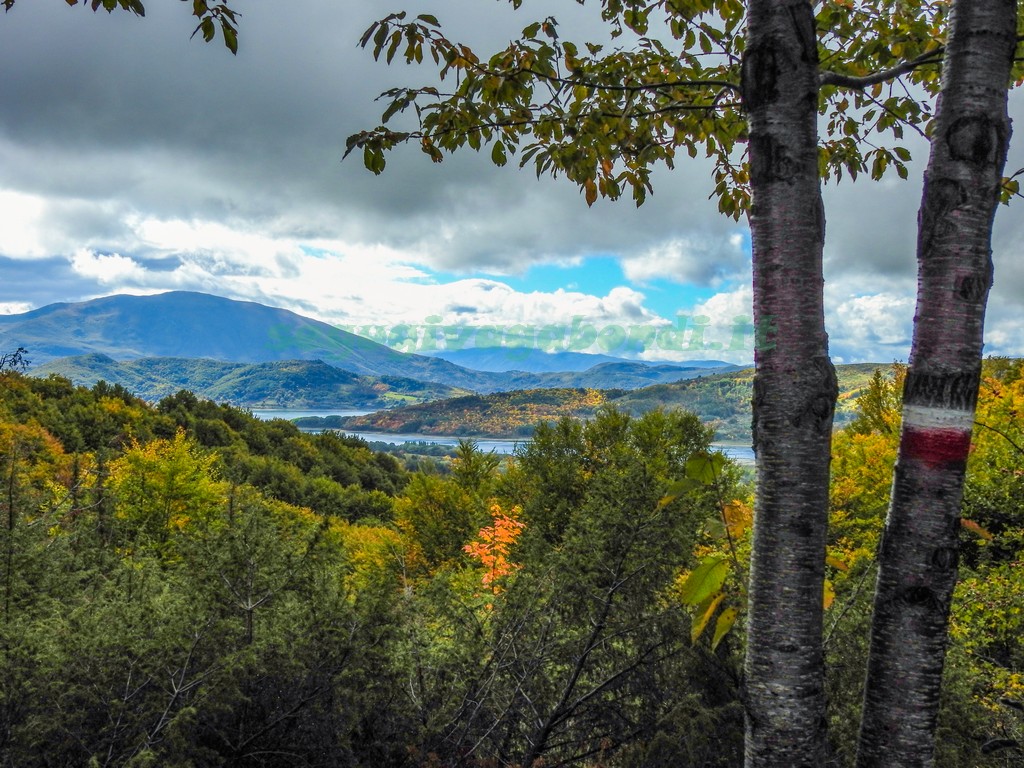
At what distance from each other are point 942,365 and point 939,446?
0.68 feet

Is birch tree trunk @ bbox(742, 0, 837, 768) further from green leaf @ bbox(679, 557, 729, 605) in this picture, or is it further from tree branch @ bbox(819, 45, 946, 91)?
tree branch @ bbox(819, 45, 946, 91)

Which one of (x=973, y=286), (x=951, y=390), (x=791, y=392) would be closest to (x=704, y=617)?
(x=791, y=392)

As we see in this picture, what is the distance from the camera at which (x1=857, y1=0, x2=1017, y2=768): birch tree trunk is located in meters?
1.41

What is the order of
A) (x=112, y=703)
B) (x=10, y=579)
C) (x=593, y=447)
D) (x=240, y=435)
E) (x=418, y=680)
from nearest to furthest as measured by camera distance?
(x=112, y=703)
(x=418, y=680)
(x=10, y=579)
(x=593, y=447)
(x=240, y=435)

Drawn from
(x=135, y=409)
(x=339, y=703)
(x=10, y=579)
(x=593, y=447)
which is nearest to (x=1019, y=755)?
(x=339, y=703)

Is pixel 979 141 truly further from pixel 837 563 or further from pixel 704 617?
pixel 704 617

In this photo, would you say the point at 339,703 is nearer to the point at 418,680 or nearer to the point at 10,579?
the point at 418,680

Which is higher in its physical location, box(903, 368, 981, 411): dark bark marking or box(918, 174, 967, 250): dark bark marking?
box(918, 174, 967, 250): dark bark marking

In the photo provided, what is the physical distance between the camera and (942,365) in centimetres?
142

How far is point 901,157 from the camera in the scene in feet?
8.63

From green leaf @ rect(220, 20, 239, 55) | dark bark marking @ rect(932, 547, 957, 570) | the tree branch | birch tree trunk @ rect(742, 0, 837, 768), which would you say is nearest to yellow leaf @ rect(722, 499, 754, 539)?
birch tree trunk @ rect(742, 0, 837, 768)

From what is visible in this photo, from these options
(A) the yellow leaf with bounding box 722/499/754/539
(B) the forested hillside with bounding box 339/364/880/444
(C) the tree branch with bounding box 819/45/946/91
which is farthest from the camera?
(B) the forested hillside with bounding box 339/364/880/444

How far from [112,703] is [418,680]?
1390 millimetres

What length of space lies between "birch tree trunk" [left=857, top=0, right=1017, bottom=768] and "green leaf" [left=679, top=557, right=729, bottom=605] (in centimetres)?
42
